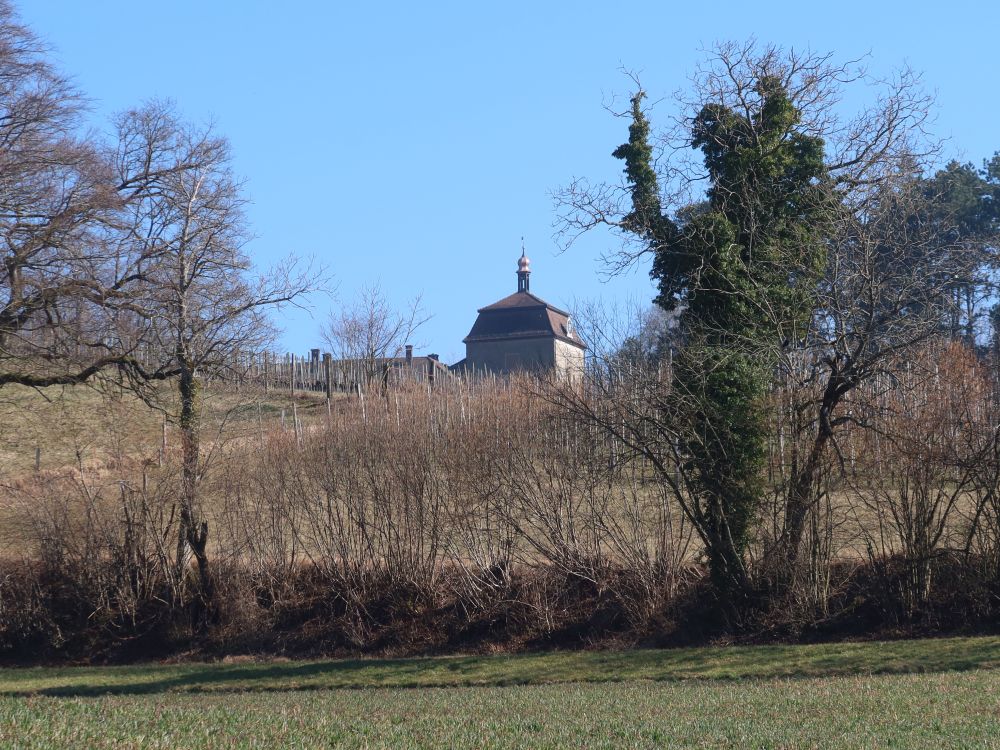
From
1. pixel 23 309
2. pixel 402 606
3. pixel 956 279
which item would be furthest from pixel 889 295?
pixel 23 309

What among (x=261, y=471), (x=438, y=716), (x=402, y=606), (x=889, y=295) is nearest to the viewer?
(x=438, y=716)

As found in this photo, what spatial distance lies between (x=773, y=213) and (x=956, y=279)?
4.52 metres

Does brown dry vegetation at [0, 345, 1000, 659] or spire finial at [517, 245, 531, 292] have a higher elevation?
spire finial at [517, 245, 531, 292]

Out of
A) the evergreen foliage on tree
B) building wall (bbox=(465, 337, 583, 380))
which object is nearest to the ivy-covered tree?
the evergreen foliage on tree

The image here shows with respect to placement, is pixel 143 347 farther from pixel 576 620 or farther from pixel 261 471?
pixel 576 620

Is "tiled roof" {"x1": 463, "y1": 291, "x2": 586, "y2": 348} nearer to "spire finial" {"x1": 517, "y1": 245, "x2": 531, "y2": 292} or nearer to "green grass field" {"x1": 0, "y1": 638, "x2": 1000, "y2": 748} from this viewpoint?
"spire finial" {"x1": 517, "y1": 245, "x2": 531, "y2": 292}

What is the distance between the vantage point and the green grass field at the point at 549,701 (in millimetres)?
9938

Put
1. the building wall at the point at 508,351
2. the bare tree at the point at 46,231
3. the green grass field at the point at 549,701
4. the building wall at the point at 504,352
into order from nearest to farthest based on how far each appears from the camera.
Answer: the green grass field at the point at 549,701 → the bare tree at the point at 46,231 → the building wall at the point at 508,351 → the building wall at the point at 504,352

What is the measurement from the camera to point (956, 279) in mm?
21453

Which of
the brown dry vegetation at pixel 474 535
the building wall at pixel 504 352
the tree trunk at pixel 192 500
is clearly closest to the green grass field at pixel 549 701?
the brown dry vegetation at pixel 474 535

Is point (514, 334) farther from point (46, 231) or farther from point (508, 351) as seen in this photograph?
point (46, 231)

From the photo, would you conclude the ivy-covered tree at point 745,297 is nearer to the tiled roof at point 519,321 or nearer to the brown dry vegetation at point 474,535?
the brown dry vegetation at point 474,535

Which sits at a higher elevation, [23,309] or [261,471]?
[23,309]

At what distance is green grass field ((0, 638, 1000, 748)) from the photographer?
391 inches
